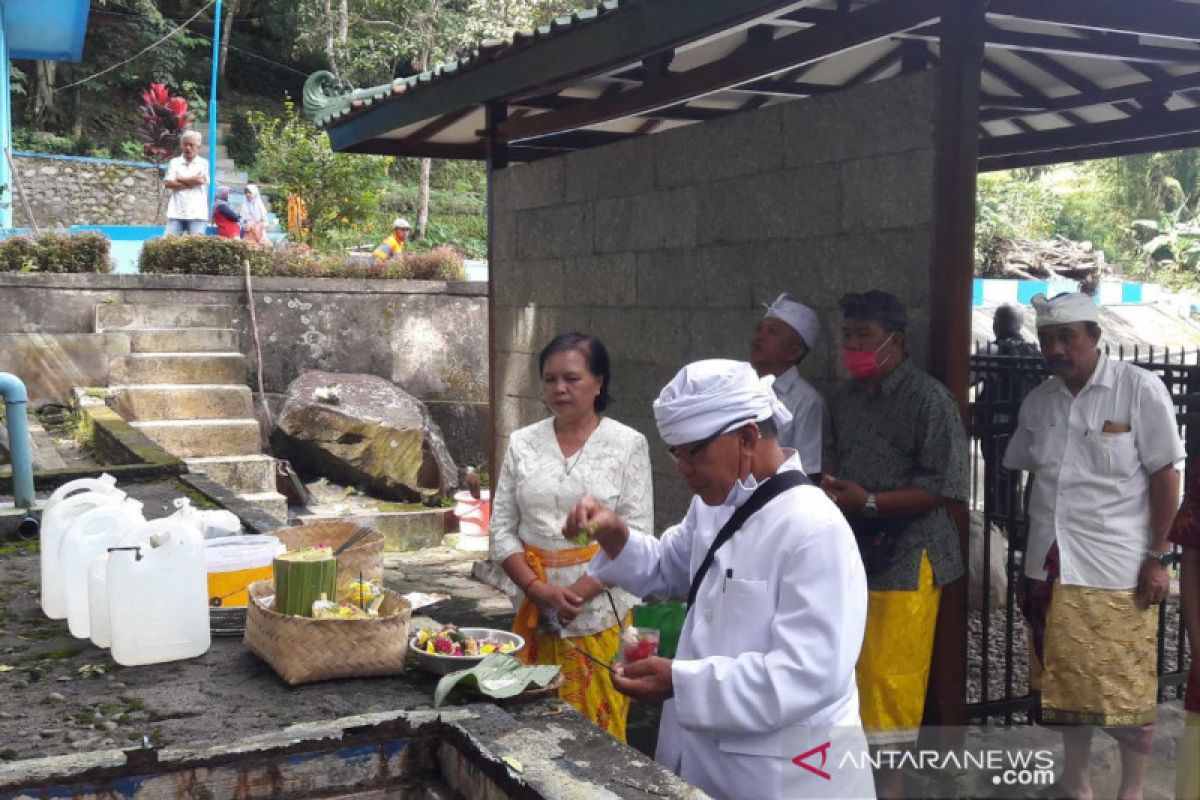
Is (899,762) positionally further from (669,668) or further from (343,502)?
(343,502)

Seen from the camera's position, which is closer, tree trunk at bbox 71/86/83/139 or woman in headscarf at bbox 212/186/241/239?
woman in headscarf at bbox 212/186/241/239

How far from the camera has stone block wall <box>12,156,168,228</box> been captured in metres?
20.7

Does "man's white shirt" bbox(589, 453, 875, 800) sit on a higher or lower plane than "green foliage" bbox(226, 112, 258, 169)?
lower

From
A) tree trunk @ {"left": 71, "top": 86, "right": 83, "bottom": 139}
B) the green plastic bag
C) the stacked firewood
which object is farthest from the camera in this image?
tree trunk @ {"left": 71, "top": 86, "right": 83, "bottom": 139}

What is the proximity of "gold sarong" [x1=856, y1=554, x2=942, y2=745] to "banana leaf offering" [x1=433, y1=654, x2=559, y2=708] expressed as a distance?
4.78 ft

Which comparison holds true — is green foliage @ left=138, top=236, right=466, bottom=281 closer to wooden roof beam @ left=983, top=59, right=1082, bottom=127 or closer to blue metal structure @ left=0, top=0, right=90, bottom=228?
blue metal structure @ left=0, top=0, right=90, bottom=228

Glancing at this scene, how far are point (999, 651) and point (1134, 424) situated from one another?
2641 millimetres

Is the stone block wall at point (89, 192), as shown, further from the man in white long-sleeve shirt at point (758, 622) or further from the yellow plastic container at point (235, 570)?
the man in white long-sleeve shirt at point (758, 622)

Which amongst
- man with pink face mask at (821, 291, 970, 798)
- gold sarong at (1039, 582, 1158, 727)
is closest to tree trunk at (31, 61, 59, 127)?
man with pink face mask at (821, 291, 970, 798)

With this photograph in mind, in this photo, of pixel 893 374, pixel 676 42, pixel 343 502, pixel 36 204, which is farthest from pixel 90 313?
pixel 36 204

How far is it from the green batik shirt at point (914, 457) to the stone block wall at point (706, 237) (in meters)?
0.30

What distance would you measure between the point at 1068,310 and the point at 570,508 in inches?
79.5

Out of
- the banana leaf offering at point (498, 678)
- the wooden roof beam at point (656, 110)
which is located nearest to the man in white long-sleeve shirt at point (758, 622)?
the banana leaf offering at point (498, 678)

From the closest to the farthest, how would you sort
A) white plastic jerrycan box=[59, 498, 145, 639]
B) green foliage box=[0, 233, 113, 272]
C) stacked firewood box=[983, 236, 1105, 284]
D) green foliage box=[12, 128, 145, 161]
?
white plastic jerrycan box=[59, 498, 145, 639] → green foliage box=[0, 233, 113, 272] → stacked firewood box=[983, 236, 1105, 284] → green foliage box=[12, 128, 145, 161]
